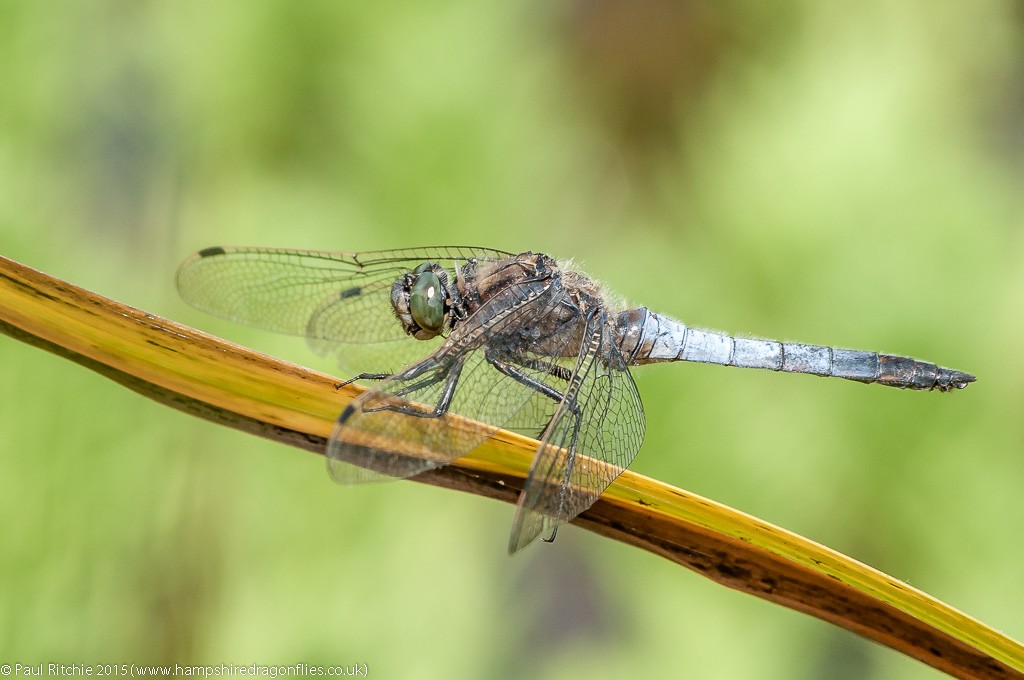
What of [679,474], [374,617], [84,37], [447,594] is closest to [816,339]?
[679,474]

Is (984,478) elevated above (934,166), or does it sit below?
below

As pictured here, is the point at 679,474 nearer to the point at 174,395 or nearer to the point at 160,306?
the point at 160,306

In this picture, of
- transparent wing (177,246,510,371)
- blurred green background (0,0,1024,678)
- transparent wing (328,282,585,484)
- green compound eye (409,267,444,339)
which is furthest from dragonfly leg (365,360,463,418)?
blurred green background (0,0,1024,678)

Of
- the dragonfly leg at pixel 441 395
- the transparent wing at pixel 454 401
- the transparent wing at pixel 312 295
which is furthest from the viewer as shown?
the transparent wing at pixel 312 295

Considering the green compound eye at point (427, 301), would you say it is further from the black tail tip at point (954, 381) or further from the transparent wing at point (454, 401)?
the black tail tip at point (954, 381)

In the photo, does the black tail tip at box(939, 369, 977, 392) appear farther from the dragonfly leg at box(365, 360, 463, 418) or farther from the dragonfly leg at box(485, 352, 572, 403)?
the dragonfly leg at box(365, 360, 463, 418)

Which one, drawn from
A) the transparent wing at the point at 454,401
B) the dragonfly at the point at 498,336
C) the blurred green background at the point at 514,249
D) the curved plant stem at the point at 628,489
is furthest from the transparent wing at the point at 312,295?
the curved plant stem at the point at 628,489

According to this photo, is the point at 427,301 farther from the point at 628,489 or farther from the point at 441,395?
the point at 628,489
